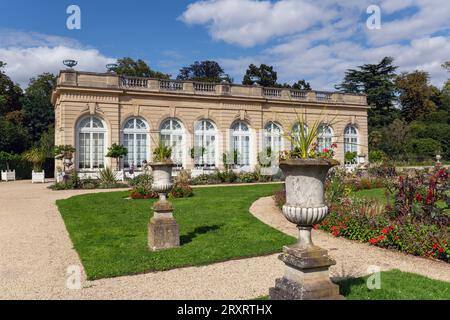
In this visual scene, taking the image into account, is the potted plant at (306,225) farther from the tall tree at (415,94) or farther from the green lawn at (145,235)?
the tall tree at (415,94)

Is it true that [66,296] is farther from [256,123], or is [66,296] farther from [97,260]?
[256,123]

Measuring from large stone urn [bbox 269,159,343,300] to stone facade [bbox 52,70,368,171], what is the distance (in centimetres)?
1536

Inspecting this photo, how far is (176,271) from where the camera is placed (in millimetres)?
5473

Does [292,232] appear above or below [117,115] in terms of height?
below

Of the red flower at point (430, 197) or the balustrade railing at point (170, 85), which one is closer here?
the red flower at point (430, 197)

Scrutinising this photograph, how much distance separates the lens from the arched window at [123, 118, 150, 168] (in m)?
21.0

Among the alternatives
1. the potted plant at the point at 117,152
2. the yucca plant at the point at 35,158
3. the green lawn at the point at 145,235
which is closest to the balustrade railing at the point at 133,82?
the potted plant at the point at 117,152

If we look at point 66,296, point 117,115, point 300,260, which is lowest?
point 66,296

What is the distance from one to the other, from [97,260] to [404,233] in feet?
16.5

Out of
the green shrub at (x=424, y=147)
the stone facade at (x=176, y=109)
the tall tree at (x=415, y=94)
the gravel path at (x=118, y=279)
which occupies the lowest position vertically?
the gravel path at (x=118, y=279)

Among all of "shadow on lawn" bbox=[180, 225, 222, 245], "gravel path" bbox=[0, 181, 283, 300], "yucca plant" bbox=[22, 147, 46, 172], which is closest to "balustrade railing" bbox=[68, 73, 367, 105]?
"yucca plant" bbox=[22, 147, 46, 172]

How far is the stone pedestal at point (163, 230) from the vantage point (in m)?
6.57

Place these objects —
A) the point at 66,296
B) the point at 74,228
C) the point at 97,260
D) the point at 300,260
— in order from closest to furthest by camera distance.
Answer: the point at 300,260
the point at 66,296
the point at 97,260
the point at 74,228

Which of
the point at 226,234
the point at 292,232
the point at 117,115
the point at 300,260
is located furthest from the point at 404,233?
the point at 117,115
